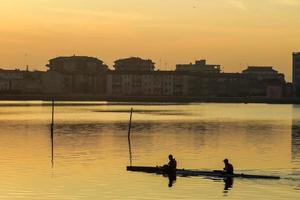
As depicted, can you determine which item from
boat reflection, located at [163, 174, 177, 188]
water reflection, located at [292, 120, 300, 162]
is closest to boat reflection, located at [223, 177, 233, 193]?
boat reflection, located at [163, 174, 177, 188]

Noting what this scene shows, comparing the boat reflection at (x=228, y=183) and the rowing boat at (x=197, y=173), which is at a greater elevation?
the rowing boat at (x=197, y=173)

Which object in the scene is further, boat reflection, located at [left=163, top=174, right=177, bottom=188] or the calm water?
boat reflection, located at [left=163, top=174, right=177, bottom=188]

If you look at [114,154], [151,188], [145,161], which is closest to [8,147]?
[114,154]

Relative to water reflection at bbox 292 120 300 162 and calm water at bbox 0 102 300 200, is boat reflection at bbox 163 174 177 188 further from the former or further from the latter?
water reflection at bbox 292 120 300 162

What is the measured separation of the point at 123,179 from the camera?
4572cm

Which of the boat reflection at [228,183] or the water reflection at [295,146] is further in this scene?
the water reflection at [295,146]

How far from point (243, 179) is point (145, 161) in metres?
15.0

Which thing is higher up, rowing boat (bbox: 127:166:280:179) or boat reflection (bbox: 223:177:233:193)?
rowing boat (bbox: 127:166:280:179)

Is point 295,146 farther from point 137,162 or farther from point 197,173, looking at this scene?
point 197,173

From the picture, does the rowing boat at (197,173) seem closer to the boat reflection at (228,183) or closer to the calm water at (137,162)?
the boat reflection at (228,183)

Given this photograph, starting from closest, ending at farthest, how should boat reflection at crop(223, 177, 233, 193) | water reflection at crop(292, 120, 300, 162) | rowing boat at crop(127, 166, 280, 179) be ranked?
1. boat reflection at crop(223, 177, 233, 193)
2. rowing boat at crop(127, 166, 280, 179)
3. water reflection at crop(292, 120, 300, 162)

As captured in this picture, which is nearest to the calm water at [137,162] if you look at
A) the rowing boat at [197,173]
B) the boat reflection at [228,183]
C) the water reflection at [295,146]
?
the water reflection at [295,146]

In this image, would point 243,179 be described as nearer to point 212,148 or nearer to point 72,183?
point 72,183

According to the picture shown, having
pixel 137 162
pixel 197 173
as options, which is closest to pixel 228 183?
pixel 197 173
